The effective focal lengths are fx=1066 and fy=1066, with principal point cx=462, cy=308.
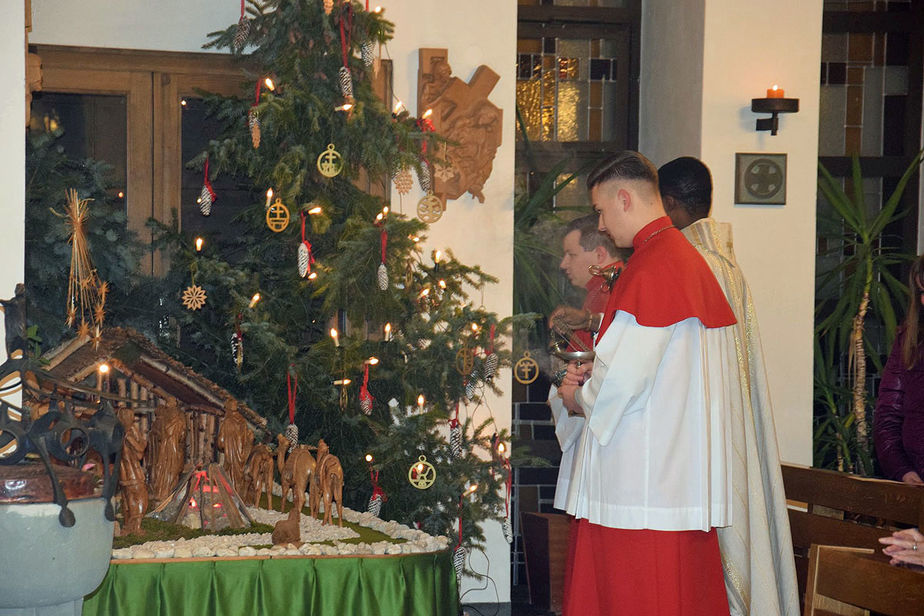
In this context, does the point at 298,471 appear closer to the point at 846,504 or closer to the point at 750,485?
the point at 750,485

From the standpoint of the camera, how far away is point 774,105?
18.0 feet

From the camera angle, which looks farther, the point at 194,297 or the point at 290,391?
the point at 194,297

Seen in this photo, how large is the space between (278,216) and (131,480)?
1.30 m

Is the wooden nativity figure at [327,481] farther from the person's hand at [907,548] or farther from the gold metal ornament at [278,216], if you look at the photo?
the person's hand at [907,548]

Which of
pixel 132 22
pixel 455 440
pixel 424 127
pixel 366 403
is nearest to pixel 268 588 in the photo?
pixel 366 403

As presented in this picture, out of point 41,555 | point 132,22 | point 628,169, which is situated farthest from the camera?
point 132,22

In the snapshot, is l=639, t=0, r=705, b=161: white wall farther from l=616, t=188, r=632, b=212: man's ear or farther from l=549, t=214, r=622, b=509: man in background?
l=616, t=188, r=632, b=212: man's ear

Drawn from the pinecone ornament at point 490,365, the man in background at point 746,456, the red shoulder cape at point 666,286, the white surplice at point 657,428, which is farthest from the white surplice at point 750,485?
the pinecone ornament at point 490,365

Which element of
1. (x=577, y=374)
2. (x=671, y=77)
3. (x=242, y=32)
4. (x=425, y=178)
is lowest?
(x=577, y=374)

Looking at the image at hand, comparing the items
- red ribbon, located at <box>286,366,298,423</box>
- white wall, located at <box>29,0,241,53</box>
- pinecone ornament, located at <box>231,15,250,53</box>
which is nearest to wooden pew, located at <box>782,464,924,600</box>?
red ribbon, located at <box>286,366,298,423</box>

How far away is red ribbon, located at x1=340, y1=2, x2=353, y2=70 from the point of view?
4.50m

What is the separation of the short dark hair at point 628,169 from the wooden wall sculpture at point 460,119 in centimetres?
196

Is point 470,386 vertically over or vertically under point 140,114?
Answer: under

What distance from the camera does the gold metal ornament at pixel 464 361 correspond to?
4.59m
